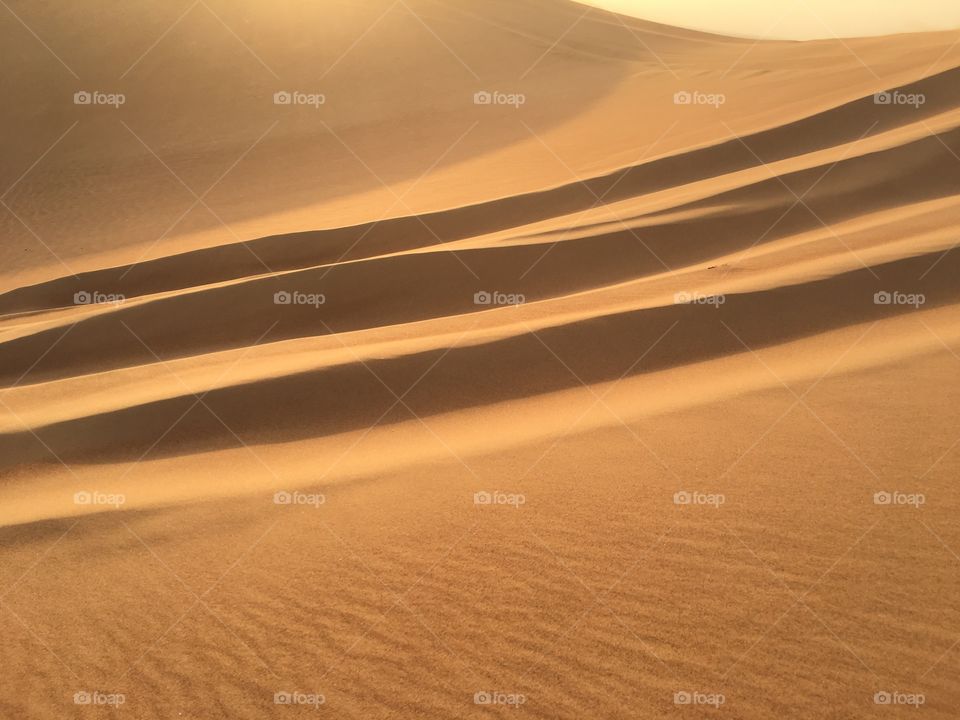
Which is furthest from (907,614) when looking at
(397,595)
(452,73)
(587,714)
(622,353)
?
(452,73)

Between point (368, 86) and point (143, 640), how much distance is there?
64.4 feet

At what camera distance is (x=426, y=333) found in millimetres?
7070

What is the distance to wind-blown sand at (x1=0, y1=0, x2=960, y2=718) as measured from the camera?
340cm

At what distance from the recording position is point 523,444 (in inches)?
204

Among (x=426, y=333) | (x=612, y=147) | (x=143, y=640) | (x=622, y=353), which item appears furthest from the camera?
(x=612, y=147)

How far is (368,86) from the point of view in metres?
21.4

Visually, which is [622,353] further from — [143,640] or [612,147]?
[612,147]

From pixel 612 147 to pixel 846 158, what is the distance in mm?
5280

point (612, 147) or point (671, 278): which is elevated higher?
point (612, 147)

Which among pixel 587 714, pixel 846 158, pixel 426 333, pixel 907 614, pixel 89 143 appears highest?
pixel 89 143

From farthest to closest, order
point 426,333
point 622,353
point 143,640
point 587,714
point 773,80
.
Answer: point 773,80, point 426,333, point 622,353, point 143,640, point 587,714

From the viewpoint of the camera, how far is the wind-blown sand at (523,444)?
3.40 meters

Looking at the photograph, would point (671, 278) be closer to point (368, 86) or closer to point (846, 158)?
point (846, 158)

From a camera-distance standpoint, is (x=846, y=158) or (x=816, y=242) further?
(x=846, y=158)
